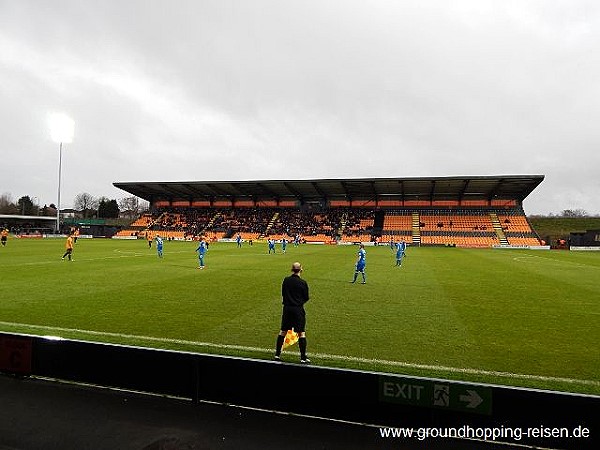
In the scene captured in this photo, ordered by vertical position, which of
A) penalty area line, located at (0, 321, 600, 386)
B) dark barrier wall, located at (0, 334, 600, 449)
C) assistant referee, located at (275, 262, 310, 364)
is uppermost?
assistant referee, located at (275, 262, 310, 364)

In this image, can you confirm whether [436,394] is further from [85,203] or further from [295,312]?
[85,203]

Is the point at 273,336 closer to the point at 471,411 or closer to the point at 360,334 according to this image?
the point at 360,334

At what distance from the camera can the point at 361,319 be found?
10188 millimetres

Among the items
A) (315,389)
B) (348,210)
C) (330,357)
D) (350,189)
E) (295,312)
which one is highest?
(350,189)

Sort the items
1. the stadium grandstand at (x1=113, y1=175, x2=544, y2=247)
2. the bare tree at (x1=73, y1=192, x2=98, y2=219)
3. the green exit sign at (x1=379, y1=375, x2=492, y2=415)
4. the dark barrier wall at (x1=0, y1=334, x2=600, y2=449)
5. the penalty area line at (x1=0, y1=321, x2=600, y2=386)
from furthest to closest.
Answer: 1. the bare tree at (x1=73, y1=192, x2=98, y2=219)
2. the stadium grandstand at (x1=113, y1=175, x2=544, y2=247)
3. the penalty area line at (x1=0, y1=321, x2=600, y2=386)
4. the green exit sign at (x1=379, y1=375, x2=492, y2=415)
5. the dark barrier wall at (x1=0, y1=334, x2=600, y2=449)

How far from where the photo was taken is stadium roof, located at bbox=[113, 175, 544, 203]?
185 ft

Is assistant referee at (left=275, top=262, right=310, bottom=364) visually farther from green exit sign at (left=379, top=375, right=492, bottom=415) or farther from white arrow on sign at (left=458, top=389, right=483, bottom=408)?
white arrow on sign at (left=458, top=389, right=483, bottom=408)

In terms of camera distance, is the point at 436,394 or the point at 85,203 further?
the point at 85,203

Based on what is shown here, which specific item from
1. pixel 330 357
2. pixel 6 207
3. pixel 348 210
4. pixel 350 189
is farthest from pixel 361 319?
pixel 6 207

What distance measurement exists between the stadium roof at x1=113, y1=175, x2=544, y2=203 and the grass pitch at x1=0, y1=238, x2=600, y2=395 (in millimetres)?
41253

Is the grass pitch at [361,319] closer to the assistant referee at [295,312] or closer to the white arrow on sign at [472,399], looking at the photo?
the assistant referee at [295,312]

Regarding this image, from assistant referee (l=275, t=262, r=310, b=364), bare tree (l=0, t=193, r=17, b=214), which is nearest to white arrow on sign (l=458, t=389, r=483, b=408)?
assistant referee (l=275, t=262, r=310, b=364)

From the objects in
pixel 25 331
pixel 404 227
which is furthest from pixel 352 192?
pixel 25 331

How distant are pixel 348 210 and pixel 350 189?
6142mm
